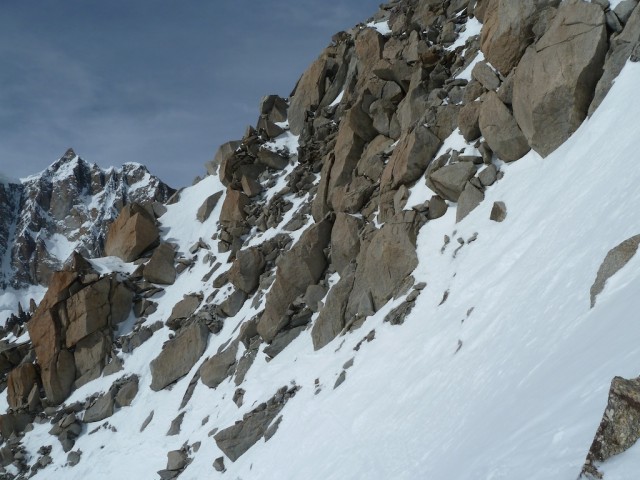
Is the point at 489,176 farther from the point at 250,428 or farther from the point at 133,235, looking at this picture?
the point at 133,235

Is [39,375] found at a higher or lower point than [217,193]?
lower

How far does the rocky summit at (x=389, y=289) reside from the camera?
8117 millimetres

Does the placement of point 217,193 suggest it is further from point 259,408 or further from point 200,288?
point 259,408

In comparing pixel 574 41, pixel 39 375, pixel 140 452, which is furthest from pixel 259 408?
pixel 39 375

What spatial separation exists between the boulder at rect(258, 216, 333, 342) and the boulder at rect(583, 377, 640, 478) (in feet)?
68.6

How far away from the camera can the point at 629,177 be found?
34.0 ft

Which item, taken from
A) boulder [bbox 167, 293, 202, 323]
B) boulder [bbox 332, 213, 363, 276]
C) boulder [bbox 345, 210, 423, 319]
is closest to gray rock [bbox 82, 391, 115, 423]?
boulder [bbox 167, 293, 202, 323]

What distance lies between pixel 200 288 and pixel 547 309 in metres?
28.0

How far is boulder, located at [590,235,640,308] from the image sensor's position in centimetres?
791

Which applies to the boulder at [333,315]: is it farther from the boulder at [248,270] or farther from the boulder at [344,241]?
the boulder at [248,270]

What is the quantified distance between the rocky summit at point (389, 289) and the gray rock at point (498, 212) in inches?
10.2

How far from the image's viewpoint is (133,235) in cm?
4166

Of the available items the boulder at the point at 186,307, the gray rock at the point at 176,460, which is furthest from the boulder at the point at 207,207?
the gray rock at the point at 176,460

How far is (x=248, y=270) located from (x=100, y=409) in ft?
41.0
